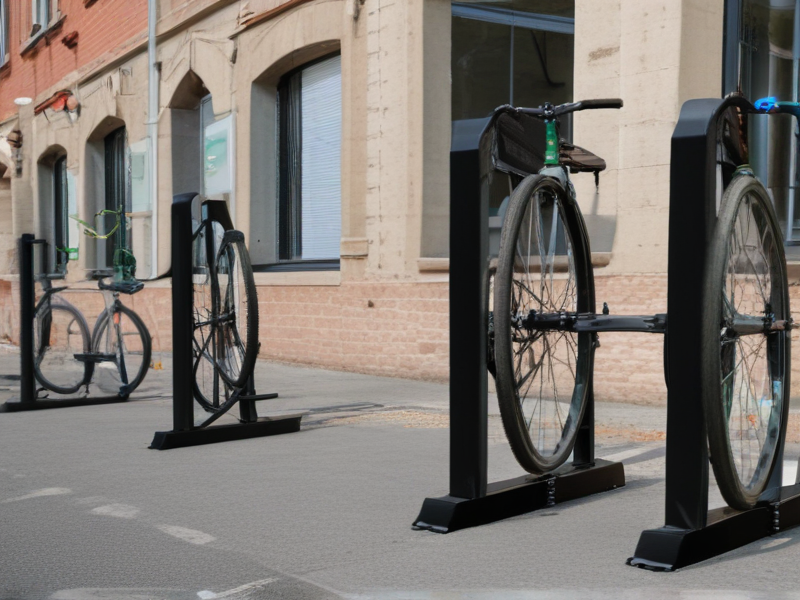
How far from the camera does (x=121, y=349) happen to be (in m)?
8.98

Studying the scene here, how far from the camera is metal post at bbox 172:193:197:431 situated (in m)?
6.31

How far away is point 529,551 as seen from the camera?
380 cm

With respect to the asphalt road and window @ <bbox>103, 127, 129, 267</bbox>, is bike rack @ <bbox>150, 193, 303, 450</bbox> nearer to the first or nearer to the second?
the asphalt road

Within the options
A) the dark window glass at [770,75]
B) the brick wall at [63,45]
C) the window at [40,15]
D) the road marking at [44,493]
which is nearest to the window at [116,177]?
the brick wall at [63,45]

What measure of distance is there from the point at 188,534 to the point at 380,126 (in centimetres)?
782

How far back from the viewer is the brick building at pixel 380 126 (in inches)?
343

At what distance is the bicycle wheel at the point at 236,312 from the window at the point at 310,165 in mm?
6055

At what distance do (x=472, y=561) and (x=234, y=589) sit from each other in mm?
818

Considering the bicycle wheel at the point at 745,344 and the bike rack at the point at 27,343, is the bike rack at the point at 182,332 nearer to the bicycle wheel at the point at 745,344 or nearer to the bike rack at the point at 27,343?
the bike rack at the point at 27,343

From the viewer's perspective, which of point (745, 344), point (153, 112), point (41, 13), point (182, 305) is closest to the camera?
point (745, 344)

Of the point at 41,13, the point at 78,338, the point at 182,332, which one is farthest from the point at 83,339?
the point at 41,13

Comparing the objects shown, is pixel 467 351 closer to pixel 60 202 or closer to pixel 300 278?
pixel 300 278

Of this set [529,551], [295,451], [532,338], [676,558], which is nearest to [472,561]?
[529,551]

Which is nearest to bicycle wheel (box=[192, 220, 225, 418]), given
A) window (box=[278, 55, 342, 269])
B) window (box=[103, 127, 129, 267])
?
window (box=[278, 55, 342, 269])
